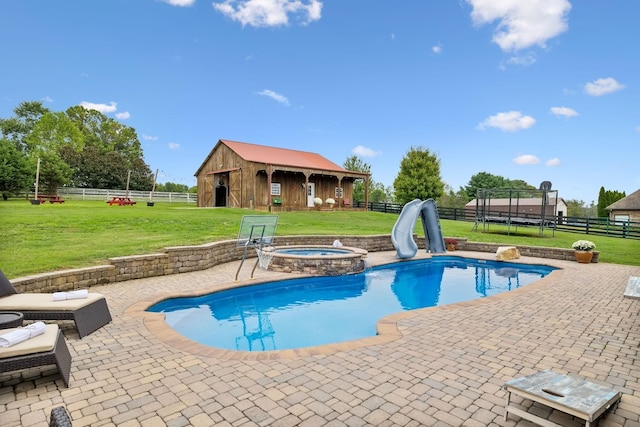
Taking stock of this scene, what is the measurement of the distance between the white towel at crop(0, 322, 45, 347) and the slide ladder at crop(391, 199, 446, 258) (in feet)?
36.1

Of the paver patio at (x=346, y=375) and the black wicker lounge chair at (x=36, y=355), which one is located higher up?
the black wicker lounge chair at (x=36, y=355)

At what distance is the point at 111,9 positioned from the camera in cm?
1538

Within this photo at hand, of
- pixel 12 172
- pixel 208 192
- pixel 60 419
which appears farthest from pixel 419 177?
pixel 60 419

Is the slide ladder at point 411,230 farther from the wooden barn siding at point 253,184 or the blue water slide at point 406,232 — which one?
the wooden barn siding at point 253,184

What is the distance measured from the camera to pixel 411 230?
1351 centimetres

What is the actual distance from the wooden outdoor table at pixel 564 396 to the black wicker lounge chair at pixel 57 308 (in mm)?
4924

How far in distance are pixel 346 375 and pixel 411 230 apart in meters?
10.4

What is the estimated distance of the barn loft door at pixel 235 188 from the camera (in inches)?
998

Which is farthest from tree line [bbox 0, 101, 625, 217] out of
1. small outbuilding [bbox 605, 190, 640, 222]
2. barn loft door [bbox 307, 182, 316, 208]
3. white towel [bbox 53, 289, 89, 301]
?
white towel [bbox 53, 289, 89, 301]

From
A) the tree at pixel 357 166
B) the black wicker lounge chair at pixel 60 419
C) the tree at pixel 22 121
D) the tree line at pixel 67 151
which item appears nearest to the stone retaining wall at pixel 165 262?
the black wicker lounge chair at pixel 60 419

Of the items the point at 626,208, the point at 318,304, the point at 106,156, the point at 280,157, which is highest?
the point at 106,156

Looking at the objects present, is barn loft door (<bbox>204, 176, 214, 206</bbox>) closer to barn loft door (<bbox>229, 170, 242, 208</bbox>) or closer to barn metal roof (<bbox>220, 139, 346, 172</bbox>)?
barn loft door (<bbox>229, 170, 242, 208</bbox>)

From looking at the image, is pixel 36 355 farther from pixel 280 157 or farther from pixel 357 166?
pixel 357 166

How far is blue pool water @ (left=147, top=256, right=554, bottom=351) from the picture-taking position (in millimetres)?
5863
